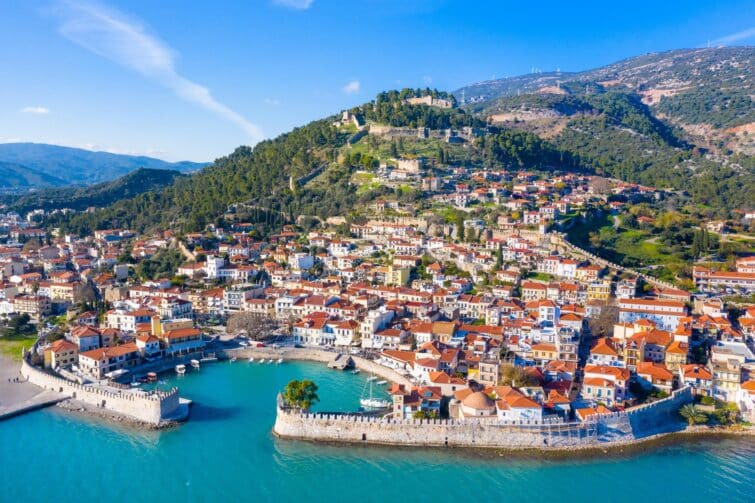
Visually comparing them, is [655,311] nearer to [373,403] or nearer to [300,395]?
[373,403]

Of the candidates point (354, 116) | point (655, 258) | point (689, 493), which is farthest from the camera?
point (354, 116)

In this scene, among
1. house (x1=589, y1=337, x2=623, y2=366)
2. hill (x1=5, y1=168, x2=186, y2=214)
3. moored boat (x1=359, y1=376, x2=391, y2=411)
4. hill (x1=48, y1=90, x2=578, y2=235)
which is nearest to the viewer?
moored boat (x1=359, y1=376, x2=391, y2=411)

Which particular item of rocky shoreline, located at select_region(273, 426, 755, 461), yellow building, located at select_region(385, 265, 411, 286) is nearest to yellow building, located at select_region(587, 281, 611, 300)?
yellow building, located at select_region(385, 265, 411, 286)

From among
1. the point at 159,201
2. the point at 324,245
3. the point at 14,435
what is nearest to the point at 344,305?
the point at 324,245

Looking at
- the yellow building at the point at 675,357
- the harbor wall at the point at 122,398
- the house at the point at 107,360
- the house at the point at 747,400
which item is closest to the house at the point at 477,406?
the yellow building at the point at 675,357

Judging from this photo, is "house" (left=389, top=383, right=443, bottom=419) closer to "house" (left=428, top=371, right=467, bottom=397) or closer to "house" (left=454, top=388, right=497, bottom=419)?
"house" (left=428, top=371, right=467, bottom=397)

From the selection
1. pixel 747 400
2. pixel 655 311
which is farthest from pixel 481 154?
pixel 747 400

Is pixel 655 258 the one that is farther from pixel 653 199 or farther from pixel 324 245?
pixel 324 245
